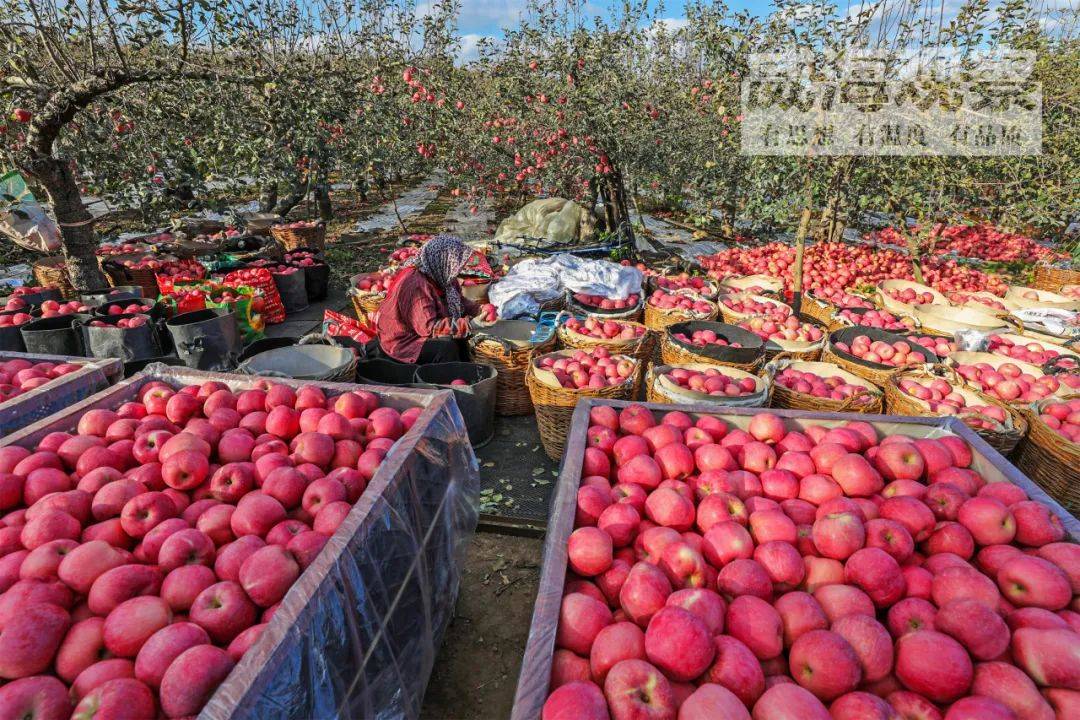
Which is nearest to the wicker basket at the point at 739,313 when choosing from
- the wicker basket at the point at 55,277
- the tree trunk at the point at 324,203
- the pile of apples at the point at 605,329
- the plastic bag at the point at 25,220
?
the pile of apples at the point at 605,329

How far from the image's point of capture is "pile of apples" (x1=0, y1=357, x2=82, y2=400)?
3.10 meters

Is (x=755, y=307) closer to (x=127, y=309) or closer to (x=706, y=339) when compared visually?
(x=706, y=339)

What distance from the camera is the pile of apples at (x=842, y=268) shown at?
25.9ft

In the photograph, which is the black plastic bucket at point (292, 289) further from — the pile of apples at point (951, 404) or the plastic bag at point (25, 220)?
the pile of apples at point (951, 404)

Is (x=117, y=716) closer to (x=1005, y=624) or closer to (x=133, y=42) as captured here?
(x=1005, y=624)

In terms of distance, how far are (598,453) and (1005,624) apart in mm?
1432

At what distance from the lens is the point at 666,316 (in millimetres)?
6223

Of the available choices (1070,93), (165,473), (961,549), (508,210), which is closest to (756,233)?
(1070,93)

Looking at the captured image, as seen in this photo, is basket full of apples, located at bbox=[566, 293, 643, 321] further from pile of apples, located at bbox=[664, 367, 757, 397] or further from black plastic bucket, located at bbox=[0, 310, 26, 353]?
black plastic bucket, located at bbox=[0, 310, 26, 353]

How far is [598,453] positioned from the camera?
2393mm

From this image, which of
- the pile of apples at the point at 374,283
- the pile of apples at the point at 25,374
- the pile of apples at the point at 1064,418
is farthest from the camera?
the pile of apples at the point at 374,283

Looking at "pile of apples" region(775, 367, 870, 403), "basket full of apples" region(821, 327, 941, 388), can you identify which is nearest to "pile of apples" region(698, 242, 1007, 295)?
"basket full of apples" region(821, 327, 941, 388)

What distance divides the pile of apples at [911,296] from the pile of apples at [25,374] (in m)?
8.39

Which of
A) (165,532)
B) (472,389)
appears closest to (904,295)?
(472,389)
